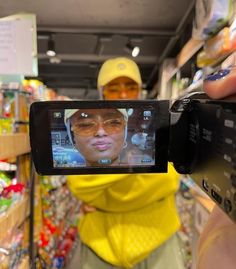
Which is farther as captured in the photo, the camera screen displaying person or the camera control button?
the camera screen displaying person

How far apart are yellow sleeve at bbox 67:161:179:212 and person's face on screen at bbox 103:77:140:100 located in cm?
29

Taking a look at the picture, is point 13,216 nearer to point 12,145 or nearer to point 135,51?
point 12,145

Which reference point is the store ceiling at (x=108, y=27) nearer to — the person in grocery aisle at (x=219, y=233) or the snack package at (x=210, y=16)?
the snack package at (x=210, y=16)

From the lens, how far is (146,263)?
3.71 feet

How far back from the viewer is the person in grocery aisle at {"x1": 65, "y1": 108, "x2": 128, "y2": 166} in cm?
56

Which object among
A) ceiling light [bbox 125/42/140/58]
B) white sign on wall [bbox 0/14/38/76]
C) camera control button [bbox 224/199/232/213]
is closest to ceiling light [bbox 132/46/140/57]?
ceiling light [bbox 125/42/140/58]

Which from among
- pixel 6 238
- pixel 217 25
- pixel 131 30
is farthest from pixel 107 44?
pixel 6 238

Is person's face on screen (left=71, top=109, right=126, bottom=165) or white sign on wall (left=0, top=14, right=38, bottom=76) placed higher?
white sign on wall (left=0, top=14, right=38, bottom=76)

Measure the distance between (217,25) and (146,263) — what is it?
0.86 metres

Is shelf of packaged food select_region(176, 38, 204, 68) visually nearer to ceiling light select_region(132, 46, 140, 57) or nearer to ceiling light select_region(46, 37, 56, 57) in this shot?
ceiling light select_region(132, 46, 140, 57)

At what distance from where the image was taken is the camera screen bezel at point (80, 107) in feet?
1.80

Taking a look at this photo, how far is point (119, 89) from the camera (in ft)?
3.87

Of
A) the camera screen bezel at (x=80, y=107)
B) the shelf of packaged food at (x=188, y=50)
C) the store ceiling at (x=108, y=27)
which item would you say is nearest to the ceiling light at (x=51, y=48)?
the store ceiling at (x=108, y=27)

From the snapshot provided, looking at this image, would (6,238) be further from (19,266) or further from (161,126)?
(161,126)
